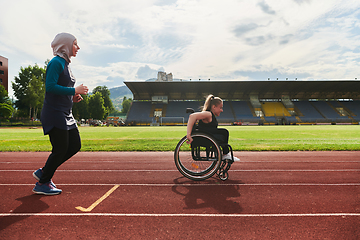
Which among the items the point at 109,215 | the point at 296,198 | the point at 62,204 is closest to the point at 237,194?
the point at 296,198

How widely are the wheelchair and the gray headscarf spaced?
229 cm

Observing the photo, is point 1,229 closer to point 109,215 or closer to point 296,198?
point 109,215

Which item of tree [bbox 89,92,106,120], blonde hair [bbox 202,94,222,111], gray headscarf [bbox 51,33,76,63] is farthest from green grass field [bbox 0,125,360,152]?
tree [bbox 89,92,106,120]

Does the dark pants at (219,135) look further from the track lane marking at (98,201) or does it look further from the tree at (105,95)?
the tree at (105,95)

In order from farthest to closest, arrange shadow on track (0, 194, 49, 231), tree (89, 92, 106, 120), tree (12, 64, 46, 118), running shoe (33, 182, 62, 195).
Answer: tree (89, 92, 106, 120)
tree (12, 64, 46, 118)
running shoe (33, 182, 62, 195)
shadow on track (0, 194, 49, 231)

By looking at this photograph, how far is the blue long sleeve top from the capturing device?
311cm

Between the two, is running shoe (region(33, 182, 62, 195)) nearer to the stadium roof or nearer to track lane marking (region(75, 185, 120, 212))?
track lane marking (region(75, 185, 120, 212))

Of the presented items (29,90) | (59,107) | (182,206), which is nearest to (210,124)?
(182,206)

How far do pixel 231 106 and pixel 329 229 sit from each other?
55547 mm

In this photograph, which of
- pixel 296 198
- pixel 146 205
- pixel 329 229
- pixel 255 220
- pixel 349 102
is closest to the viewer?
pixel 329 229

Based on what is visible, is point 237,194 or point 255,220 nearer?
point 255,220

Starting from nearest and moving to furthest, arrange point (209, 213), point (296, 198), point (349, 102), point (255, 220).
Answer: point (255, 220), point (209, 213), point (296, 198), point (349, 102)

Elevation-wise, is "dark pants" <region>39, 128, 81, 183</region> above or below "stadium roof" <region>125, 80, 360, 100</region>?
below

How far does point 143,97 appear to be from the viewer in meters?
60.0
